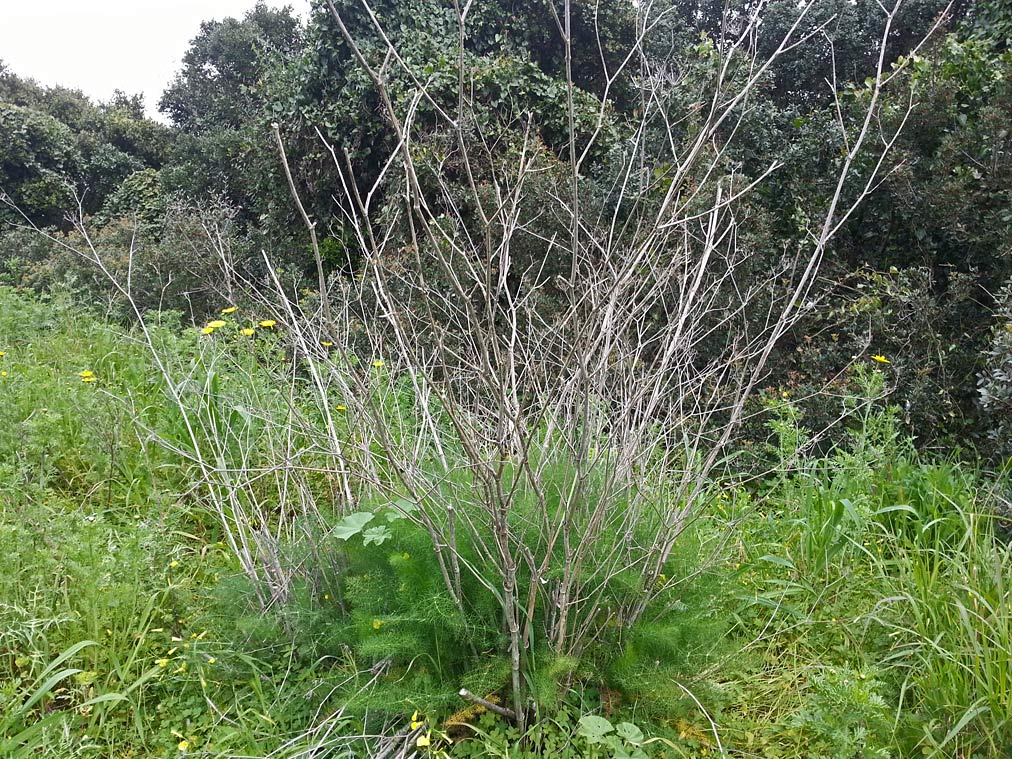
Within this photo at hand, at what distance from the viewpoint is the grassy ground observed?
1794 millimetres

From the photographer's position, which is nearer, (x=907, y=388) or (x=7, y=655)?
(x=7, y=655)

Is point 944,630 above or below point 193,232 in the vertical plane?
below

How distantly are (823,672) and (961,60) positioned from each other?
398 cm

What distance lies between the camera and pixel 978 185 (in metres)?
3.89

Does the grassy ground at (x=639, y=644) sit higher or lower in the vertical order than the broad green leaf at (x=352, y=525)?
lower

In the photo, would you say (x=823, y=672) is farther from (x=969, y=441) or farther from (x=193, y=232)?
(x=193, y=232)

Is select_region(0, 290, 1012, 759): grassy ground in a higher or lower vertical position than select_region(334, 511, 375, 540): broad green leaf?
lower

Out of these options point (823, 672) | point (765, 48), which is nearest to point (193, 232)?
point (765, 48)

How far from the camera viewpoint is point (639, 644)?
A: 6.23ft

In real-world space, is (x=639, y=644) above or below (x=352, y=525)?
below

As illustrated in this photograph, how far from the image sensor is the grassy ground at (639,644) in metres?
1.79

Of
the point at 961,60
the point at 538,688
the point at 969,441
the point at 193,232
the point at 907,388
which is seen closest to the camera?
the point at 538,688

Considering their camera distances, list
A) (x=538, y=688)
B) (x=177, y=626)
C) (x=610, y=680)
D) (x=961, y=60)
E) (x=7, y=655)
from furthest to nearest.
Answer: (x=961, y=60) → (x=177, y=626) → (x=7, y=655) → (x=610, y=680) → (x=538, y=688)

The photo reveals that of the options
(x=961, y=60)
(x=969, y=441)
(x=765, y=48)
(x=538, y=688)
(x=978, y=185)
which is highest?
(x=765, y=48)
